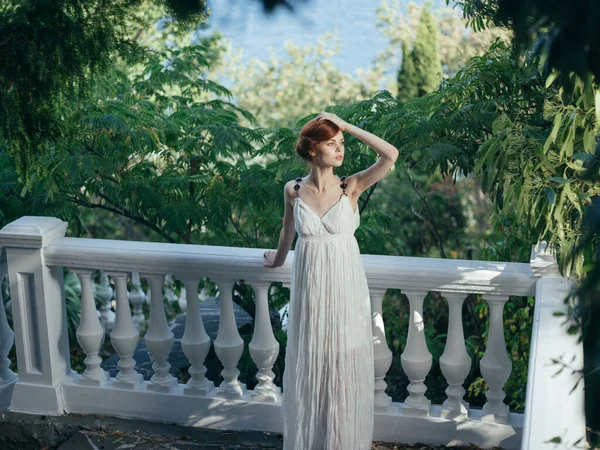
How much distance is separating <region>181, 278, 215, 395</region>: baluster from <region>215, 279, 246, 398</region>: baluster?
8 cm

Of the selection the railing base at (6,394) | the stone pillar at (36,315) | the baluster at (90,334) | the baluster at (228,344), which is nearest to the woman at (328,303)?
the baluster at (228,344)

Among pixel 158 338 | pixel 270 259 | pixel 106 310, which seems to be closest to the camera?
pixel 270 259

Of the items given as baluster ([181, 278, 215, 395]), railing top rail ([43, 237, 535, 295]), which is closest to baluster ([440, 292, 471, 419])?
railing top rail ([43, 237, 535, 295])

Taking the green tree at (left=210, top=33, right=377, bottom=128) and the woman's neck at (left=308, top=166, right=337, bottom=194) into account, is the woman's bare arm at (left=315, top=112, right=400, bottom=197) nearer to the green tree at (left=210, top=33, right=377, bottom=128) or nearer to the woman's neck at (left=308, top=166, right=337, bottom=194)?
the woman's neck at (left=308, top=166, right=337, bottom=194)

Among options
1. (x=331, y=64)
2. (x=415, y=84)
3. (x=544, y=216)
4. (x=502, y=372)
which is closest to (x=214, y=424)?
(x=502, y=372)

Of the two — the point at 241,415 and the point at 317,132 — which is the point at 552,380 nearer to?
the point at 317,132

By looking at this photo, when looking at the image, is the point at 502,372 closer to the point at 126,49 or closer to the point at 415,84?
the point at 126,49

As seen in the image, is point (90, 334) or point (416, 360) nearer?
point (416, 360)

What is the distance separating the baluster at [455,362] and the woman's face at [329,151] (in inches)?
33.3

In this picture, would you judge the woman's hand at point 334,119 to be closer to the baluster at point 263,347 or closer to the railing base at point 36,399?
the baluster at point 263,347

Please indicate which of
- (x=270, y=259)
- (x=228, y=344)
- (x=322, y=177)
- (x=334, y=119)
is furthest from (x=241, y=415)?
(x=334, y=119)

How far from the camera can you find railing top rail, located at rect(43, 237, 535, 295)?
10.7 ft

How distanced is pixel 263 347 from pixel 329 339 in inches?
24.0

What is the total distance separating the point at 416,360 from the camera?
346cm
